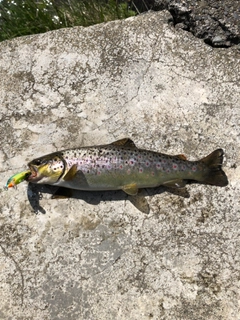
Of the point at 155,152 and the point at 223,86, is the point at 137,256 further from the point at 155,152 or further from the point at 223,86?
the point at 223,86

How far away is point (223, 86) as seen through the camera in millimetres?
3982

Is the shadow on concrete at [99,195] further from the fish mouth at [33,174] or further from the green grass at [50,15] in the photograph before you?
the green grass at [50,15]

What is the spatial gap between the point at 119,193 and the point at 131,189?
20cm

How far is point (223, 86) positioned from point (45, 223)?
2.12 metres

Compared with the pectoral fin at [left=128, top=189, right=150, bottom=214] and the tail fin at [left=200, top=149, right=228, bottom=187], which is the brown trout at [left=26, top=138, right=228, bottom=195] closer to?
the tail fin at [left=200, top=149, right=228, bottom=187]

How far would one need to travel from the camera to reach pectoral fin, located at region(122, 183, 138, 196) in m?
3.49

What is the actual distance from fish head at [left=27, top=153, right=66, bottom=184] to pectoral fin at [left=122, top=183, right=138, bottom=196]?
0.56 metres

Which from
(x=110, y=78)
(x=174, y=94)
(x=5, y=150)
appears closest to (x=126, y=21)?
(x=110, y=78)

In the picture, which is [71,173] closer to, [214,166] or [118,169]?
[118,169]

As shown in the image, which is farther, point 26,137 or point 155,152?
point 26,137

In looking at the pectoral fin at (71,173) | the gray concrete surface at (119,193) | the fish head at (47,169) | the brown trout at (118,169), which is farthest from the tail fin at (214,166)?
the fish head at (47,169)

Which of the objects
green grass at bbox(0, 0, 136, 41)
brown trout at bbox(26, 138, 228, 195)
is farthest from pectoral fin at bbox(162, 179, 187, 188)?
green grass at bbox(0, 0, 136, 41)

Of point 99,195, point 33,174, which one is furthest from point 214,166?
point 33,174

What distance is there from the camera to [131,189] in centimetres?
350
